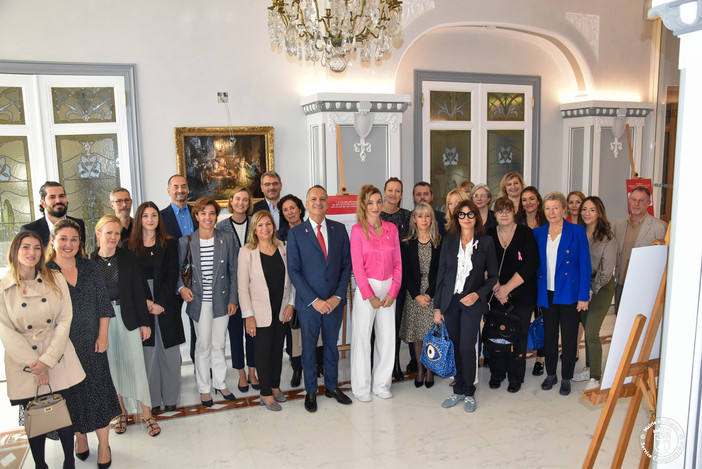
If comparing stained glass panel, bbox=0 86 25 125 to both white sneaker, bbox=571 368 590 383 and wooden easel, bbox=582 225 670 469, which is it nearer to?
wooden easel, bbox=582 225 670 469

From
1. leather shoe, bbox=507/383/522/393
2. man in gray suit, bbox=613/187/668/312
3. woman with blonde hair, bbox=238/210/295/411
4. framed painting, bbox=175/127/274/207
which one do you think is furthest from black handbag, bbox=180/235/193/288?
man in gray suit, bbox=613/187/668/312

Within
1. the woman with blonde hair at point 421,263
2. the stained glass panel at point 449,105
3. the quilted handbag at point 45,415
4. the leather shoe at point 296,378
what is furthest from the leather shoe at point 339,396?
the stained glass panel at point 449,105

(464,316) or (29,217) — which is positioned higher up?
(29,217)

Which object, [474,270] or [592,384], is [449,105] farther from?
[592,384]

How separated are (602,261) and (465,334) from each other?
1.36 m

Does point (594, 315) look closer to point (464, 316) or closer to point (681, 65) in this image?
point (464, 316)

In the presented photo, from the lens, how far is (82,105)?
19.2 ft

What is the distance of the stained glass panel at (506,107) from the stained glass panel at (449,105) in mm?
384

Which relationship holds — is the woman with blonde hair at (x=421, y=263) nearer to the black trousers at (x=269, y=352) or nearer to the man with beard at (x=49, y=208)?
the black trousers at (x=269, y=352)

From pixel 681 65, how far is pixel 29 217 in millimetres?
6088

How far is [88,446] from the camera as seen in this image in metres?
3.65

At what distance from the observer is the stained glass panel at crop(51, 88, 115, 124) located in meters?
5.78

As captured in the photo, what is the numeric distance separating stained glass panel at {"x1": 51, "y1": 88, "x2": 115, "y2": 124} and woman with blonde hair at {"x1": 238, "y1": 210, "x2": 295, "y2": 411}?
2957 mm

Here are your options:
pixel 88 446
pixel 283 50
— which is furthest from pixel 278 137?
pixel 88 446
